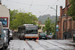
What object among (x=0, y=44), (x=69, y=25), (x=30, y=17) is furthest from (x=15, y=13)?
(x=0, y=44)

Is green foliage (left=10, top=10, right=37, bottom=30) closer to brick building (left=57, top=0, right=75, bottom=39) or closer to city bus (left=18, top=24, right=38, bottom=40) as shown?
brick building (left=57, top=0, right=75, bottom=39)

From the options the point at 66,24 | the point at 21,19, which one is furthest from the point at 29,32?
the point at 21,19

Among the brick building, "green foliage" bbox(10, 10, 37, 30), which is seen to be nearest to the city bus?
the brick building

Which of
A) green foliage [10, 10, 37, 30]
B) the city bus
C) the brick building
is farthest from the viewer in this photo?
green foliage [10, 10, 37, 30]

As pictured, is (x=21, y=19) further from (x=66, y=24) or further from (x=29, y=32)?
(x=29, y=32)

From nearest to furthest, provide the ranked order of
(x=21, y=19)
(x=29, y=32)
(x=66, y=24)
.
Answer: (x=29, y=32)
(x=66, y=24)
(x=21, y=19)

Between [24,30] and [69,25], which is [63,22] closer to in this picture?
[69,25]

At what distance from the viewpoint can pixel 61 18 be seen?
57.6 m

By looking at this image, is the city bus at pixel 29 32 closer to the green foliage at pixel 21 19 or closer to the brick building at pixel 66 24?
the brick building at pixel 66 24

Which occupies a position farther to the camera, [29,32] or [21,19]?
[21,19]

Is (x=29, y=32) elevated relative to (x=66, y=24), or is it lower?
lower

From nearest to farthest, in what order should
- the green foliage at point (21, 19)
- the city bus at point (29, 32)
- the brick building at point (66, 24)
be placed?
the city bus at point (29, 32) < the brick building at point (66, 24) < the green foliage at point (21, 19)

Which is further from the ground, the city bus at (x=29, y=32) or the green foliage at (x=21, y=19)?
the green foliage at (x=21, y=19)

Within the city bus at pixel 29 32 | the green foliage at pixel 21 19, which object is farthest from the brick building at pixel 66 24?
the green foliage at pixel 21 19
